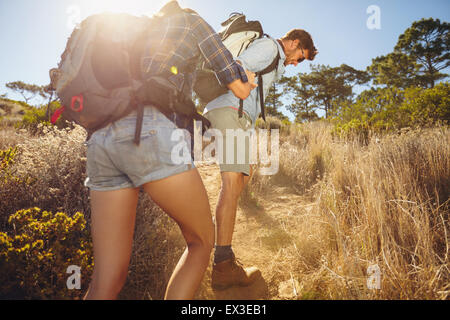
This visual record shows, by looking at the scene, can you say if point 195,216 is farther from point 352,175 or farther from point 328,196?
point 352,175

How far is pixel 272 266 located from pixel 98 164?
202 centimetres

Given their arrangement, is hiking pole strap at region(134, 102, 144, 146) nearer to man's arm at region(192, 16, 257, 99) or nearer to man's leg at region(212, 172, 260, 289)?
man's arm at region(192, 16, 257, 99)

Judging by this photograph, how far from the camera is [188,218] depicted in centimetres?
106

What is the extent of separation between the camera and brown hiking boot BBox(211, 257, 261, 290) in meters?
2.04

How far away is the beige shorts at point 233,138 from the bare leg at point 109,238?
38.9 inches

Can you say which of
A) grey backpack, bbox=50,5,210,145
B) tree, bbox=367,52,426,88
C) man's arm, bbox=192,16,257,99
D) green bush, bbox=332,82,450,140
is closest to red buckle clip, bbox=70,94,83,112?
grey backpack, bbox=50,5,210,145

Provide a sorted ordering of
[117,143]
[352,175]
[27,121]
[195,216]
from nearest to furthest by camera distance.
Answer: [117,143], [195,216], [352,175], [27,121]

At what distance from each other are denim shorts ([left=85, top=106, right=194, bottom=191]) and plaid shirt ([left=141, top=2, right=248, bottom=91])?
20 centimetres

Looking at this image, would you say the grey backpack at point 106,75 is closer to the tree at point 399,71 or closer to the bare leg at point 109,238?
the bare leg at point 109,238

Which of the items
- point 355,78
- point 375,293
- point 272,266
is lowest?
point 272,266

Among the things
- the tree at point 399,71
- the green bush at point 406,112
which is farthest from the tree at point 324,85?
the green bush at point 406,112

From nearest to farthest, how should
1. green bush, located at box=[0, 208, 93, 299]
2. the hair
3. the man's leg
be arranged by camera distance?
green bush, located at box=[0, 208, 93, 299] < the man's leg < the hair

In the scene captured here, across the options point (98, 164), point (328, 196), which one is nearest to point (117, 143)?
point (98, 164)

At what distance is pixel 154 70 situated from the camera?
972mm
